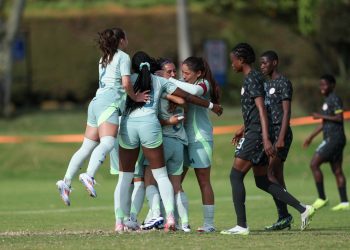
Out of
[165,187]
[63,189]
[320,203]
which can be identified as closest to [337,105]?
[320,203]

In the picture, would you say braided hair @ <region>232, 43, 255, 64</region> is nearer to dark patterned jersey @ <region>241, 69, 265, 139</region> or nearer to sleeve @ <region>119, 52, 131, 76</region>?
dark patterned jersey @ <region>241, 69, 265, 139</region>

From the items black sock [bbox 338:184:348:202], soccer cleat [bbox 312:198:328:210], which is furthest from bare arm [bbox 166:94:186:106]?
black sock [bbox 338:184:348:202]

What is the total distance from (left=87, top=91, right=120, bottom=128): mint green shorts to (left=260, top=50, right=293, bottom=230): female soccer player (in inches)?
77.1

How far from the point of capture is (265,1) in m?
39.1

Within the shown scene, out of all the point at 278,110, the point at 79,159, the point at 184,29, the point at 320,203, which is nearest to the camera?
the point at 79,159

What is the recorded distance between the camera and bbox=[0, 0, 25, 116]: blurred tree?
120ft

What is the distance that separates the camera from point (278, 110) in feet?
47.3

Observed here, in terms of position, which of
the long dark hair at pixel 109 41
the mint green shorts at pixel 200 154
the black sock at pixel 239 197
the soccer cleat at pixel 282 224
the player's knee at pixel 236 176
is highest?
the long dark hair at pixel 109 41

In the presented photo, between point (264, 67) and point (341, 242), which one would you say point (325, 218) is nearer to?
point (264, 67)

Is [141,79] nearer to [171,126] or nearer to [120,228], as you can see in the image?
[171,126]

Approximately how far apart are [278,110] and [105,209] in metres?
4.78

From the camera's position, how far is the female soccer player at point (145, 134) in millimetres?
13055

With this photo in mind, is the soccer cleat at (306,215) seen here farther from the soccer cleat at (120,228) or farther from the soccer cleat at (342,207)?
the soccer cleat at (342,207)

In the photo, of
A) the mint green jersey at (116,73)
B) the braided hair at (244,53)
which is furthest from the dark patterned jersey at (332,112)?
the mint green jersey at (116,73)
